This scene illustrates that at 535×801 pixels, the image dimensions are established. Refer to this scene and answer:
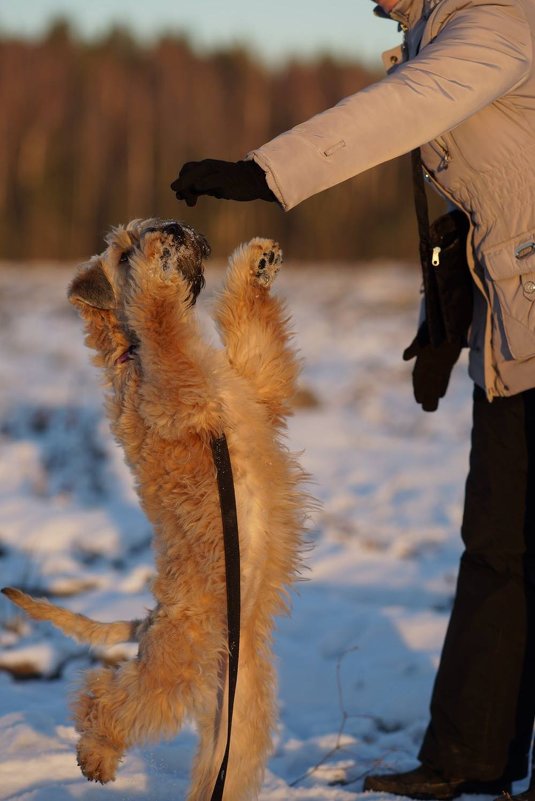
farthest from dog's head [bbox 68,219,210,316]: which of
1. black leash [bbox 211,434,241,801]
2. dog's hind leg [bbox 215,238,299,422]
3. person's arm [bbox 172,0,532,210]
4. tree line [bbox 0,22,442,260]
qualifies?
A: tree line [bbox 0,22,442,260]

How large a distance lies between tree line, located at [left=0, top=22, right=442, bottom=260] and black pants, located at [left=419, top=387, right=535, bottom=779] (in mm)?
Answer: 18226

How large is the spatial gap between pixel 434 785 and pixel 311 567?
2.22 m

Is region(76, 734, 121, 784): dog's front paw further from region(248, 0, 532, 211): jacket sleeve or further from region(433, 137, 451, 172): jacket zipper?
region(433, 137, 451, 172): jacket zipper

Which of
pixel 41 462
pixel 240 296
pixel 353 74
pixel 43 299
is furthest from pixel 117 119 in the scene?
pixel 240 296

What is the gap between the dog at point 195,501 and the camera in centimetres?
264

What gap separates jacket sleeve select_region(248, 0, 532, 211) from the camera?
7.29 feet

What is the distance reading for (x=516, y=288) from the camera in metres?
2.68

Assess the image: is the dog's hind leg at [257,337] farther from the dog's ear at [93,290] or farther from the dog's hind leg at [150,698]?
the dog's hind leg at [150,698]

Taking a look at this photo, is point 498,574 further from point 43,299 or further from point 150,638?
point 43,299

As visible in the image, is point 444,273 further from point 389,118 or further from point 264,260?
point 389,118

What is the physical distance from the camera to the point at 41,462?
713cm

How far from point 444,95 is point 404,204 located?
877 inches

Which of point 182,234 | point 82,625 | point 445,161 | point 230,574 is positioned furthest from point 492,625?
point 182,234

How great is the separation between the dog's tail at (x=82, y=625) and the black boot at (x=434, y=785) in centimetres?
103
